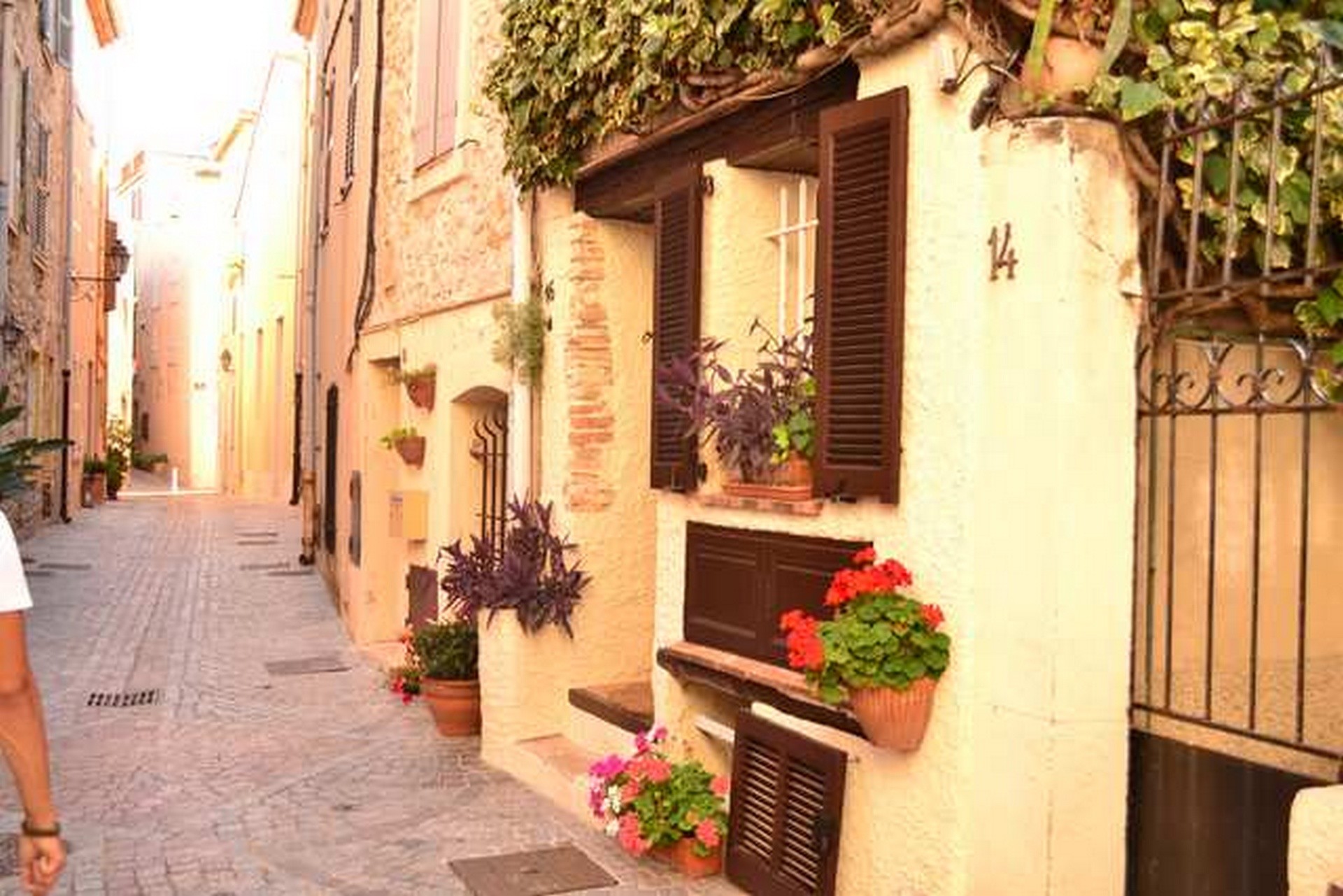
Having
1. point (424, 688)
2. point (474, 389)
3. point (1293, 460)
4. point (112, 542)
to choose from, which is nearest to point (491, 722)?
point (424, 688)

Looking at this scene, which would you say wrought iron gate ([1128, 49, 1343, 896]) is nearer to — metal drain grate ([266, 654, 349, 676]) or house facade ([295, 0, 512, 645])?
house facade ([295, 0, 512, 645])

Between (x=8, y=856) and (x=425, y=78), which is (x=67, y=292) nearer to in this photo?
(x=425, y=78)

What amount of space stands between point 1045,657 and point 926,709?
0.50 m

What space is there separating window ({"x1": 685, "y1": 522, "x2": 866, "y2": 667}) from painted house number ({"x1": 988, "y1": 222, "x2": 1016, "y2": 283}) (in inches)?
44.5

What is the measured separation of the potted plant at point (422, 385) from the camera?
9.76 metres

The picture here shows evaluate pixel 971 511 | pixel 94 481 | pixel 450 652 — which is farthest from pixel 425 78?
pixel 94 481

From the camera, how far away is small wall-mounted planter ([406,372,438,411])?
9.77m

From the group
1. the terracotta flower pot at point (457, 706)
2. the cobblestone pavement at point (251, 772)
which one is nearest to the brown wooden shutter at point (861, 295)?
the cobblestone pavement at point (251, 772)

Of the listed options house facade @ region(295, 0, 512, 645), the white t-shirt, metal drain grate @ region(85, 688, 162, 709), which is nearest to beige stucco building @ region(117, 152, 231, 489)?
house facade @ region(295, 0, 512, 645)

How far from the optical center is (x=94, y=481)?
89.3 ft

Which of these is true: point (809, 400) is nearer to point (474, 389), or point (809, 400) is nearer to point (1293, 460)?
point (1293, 460)

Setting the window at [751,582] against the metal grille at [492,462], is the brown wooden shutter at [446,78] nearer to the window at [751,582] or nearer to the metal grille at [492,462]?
the metal grille at [492,462]

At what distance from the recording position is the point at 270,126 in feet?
88.7

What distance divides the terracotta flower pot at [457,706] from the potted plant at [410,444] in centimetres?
263
